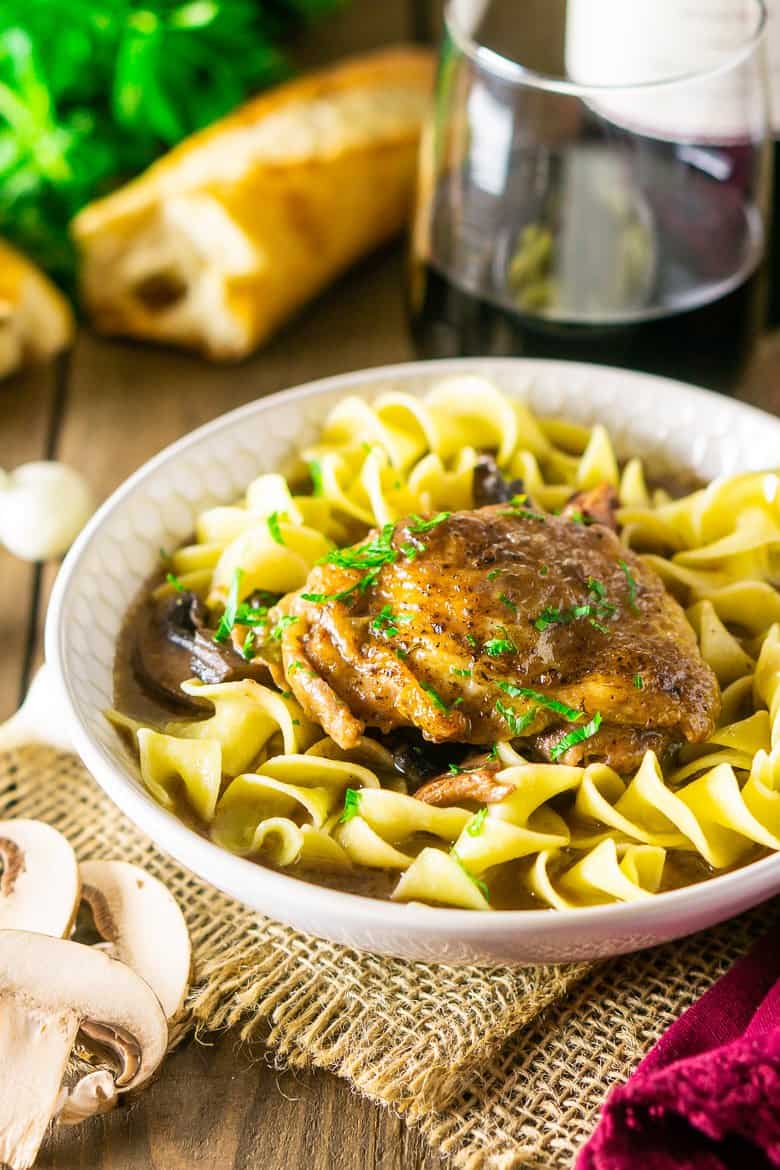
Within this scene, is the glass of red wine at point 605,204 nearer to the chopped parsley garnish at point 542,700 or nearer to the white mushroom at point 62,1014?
the chopped parsley garnish at point 542,700

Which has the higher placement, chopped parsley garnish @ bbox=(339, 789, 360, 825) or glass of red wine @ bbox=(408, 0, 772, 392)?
glass of red wine @ bbox=(408, 0, 772, 392)

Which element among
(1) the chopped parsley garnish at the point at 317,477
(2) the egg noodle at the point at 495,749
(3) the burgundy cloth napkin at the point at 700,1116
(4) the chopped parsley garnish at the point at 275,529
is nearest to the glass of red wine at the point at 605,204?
(2) the egg noodle at the point at 495,749

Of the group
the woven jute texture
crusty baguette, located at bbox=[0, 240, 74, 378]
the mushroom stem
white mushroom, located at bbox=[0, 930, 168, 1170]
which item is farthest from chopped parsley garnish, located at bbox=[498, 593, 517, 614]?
crusty baguette, located at bbox=[0, 240, 74, 378]

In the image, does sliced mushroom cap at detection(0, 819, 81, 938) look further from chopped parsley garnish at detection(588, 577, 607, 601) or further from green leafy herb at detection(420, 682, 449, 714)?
chopped parsley garnish at detection(588, 577, 607, 601)

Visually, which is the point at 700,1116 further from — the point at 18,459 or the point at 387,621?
the point at 18,459

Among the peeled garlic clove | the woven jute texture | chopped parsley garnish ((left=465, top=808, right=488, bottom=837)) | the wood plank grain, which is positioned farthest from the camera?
the peeled garlic clove

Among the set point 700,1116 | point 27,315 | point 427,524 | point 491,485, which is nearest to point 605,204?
point 491,485
